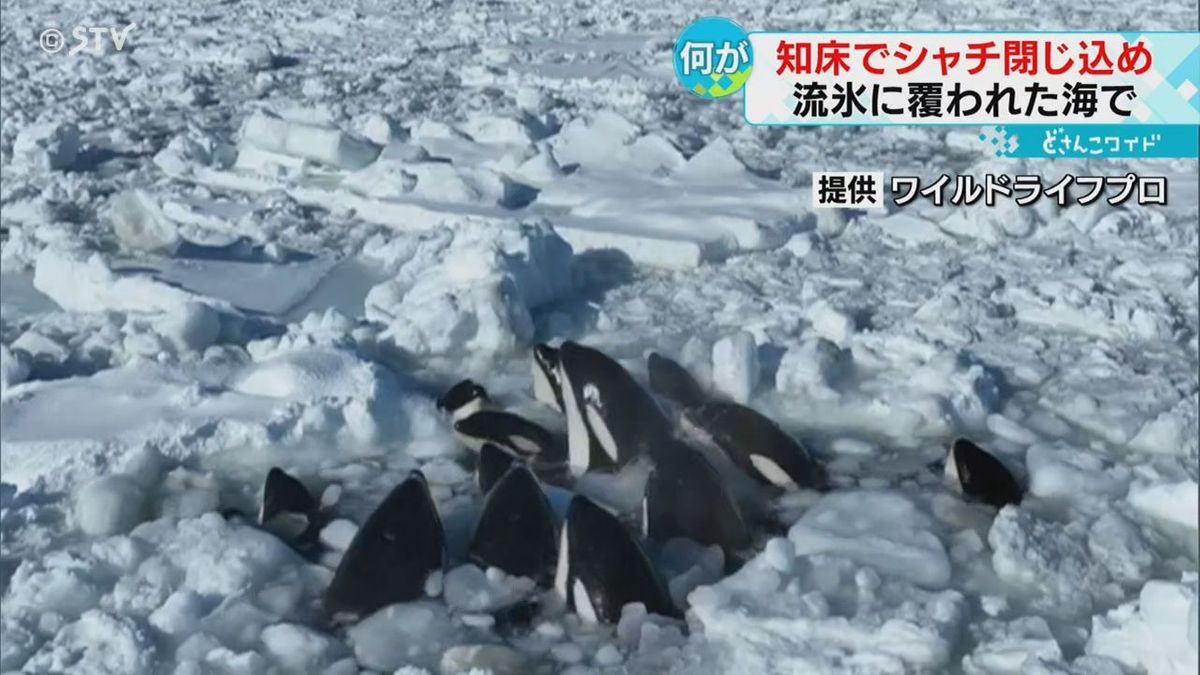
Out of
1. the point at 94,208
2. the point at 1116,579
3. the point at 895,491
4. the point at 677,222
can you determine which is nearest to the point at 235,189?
the point at 94,208

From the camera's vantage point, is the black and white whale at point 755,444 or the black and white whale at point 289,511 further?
the black and white whale at point 755,444

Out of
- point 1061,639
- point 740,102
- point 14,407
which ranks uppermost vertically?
point 740,102

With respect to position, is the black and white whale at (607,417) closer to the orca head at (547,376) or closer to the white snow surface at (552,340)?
the white snow surface at (552,340)

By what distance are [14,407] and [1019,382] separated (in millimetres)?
3402

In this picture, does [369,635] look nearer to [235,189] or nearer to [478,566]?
[478,566]

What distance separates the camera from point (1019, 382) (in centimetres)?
473

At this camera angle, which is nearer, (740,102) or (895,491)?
(895,491)

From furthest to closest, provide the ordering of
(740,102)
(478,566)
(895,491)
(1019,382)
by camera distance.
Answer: (740,102) < (1019,382) < (895,491) < (478,566)

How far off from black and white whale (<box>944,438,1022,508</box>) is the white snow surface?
0.07 metres

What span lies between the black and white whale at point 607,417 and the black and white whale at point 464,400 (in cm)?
43

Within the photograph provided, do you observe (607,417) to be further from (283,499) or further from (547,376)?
(283,499)

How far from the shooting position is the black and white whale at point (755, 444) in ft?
12.8
